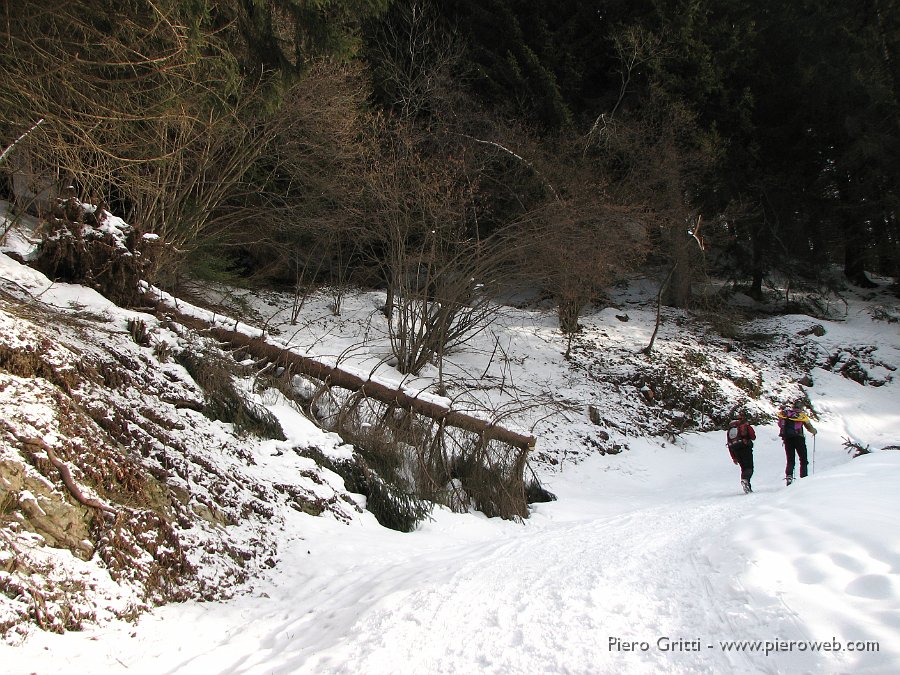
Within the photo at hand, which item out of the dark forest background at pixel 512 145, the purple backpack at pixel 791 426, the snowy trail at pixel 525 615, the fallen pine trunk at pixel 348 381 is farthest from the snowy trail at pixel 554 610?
the purple backpack at pixel 791 426

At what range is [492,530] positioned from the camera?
770 cm

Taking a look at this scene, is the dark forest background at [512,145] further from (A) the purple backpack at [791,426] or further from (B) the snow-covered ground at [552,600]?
(A) the purple backpack at [791,426]

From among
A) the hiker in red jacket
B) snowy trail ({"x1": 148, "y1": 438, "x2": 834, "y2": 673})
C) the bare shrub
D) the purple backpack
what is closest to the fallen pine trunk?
the bare shrub

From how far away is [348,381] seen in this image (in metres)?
8.45

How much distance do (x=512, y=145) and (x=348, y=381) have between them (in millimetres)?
11559

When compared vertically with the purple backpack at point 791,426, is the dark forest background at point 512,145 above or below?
above

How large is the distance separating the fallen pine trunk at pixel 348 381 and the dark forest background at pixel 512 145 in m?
1.99

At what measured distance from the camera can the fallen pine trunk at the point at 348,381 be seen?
7738mm

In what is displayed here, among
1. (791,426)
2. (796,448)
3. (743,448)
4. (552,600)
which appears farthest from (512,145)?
(552,600)

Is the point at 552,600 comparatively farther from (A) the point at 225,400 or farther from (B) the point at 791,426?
(B) the point at 791,426

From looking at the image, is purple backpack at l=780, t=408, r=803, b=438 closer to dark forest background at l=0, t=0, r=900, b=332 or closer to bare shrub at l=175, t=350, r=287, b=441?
dark forest background at l=0, t=0, r=900, b=332

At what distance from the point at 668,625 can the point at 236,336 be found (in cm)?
625

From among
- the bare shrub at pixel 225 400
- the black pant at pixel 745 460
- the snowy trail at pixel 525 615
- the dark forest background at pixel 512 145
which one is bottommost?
the black pant at pixel 745 460

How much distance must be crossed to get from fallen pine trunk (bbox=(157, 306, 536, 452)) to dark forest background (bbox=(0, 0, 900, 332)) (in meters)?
1.99
